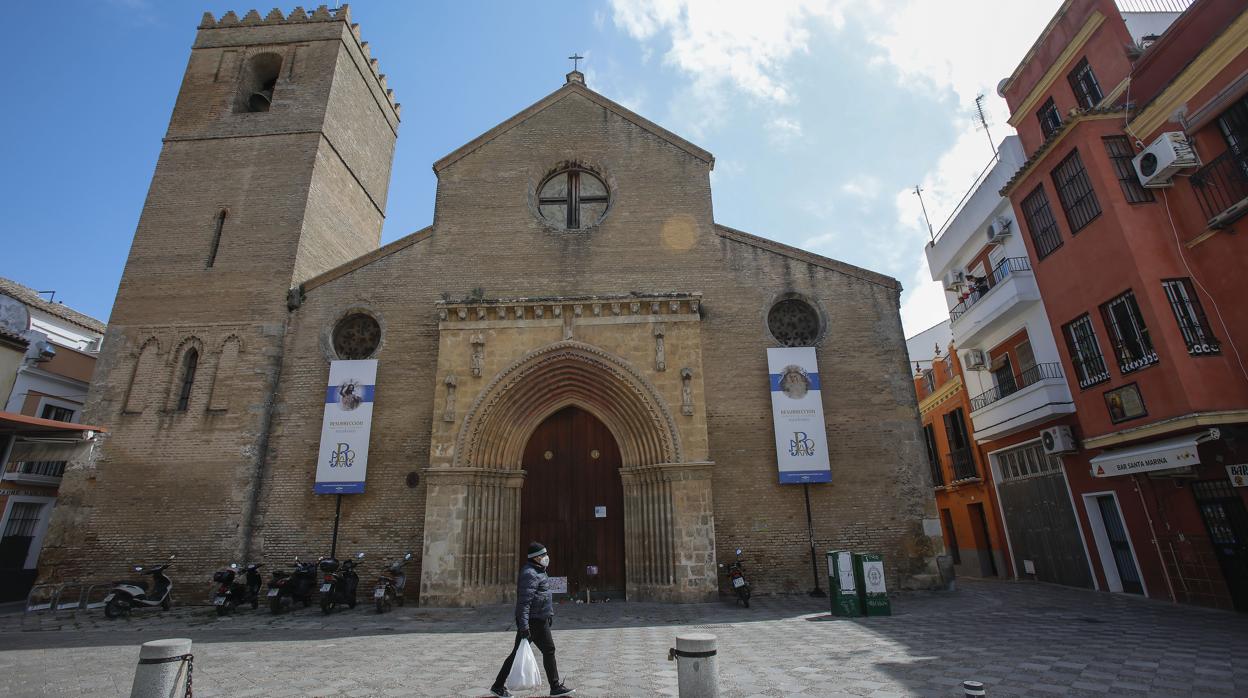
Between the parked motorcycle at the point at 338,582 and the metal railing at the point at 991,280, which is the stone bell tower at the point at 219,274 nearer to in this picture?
the parked motorcycle at the point at 338,582

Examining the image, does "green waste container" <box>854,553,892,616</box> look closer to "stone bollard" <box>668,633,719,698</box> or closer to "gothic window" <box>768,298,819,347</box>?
"gothic window" <box>768,298,819,347</box>

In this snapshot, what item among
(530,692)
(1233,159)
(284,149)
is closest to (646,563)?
(530,692)

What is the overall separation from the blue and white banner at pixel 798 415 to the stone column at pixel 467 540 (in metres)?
6.06

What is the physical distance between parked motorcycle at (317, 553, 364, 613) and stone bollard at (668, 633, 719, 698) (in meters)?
9.26

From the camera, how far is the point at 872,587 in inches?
388

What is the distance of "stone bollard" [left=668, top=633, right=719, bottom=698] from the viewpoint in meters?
4.24

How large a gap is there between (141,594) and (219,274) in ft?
24.8

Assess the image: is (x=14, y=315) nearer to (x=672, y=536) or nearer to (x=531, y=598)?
(x=672, y=536)

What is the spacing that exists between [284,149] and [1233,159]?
20.4 meters

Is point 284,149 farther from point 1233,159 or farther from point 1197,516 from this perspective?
point 1197,516

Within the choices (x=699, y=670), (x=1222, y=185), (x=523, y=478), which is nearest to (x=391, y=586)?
(x=523, y=478)

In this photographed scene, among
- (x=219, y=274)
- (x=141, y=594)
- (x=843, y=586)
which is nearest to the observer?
(x=843, y=586)

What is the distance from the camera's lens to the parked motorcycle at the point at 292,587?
442 inches

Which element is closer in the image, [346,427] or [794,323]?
[346,427]
